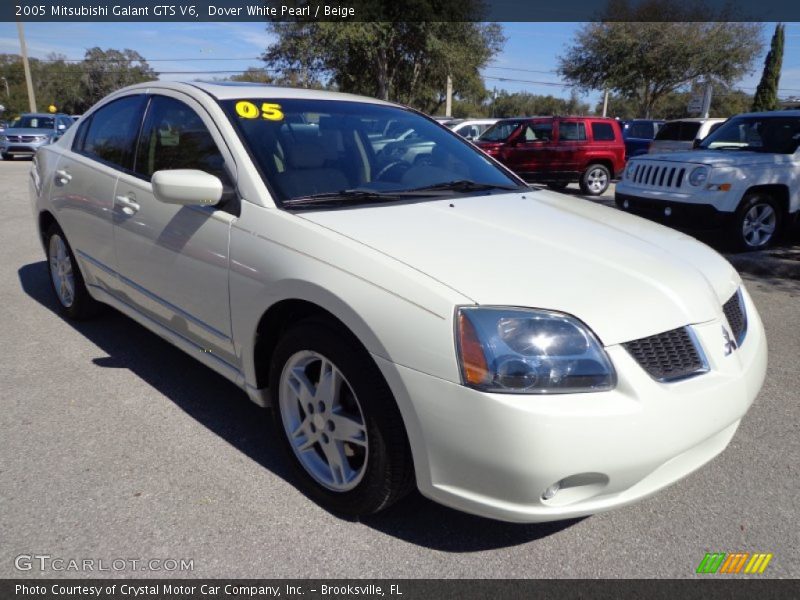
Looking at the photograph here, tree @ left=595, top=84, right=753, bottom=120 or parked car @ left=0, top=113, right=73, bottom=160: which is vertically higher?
tree @ left=595, top=84, right=753, bottom=120

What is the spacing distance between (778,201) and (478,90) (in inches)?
1076

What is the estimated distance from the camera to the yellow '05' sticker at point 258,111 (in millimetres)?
3006

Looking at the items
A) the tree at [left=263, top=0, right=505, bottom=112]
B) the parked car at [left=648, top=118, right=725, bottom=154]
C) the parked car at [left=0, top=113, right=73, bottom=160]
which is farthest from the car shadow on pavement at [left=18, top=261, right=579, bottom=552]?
the tree at [left=263, top=0, right=505, bottom=112]

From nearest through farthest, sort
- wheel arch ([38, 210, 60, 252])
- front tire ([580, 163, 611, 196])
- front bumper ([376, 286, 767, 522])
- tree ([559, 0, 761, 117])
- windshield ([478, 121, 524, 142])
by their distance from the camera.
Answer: front bumper ([376, 286, 767, 522]) < wheel arch ([38, 210, 60, 252]) < front tire ([580, 163, 611, 196]) < windshield ([478, 121, 524, 142]) < tree ([559, 0, 761, 117])

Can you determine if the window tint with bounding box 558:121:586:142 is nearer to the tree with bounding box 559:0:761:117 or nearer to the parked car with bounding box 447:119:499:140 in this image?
the parked car with bounding box 447:119:499:140

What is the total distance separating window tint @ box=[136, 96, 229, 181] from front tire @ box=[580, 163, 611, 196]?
1211cm

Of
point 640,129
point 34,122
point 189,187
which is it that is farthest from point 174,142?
point 34,122

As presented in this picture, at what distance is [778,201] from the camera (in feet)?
25.2

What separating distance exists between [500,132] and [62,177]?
490 inches

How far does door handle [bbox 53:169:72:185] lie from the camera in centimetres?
419

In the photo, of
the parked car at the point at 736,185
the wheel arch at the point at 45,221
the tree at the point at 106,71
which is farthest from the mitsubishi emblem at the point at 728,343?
the tree at the point at 106,71

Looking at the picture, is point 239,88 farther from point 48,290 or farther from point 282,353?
point 48,290

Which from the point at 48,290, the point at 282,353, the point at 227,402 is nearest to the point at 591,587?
the point at 282,353

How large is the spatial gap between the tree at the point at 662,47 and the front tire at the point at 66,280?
30833 mm
